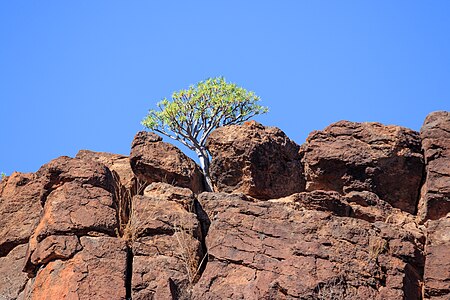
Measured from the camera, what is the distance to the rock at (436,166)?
1111 cm

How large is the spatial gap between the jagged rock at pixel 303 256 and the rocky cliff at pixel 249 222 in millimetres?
14

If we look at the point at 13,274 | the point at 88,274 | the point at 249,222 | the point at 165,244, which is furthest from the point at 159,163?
the point at 88,274

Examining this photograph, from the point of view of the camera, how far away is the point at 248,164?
39.1 feet

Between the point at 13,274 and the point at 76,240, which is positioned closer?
the point at 76,240

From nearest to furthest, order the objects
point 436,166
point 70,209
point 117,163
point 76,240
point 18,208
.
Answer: point 76,240 < point 70,209 < point 436,166 < point 18,208 < point 117,163

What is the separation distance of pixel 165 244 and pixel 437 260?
3058 millimetres

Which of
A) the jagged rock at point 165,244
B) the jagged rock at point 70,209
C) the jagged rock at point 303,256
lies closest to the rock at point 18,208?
the jagged rock at point 70,209

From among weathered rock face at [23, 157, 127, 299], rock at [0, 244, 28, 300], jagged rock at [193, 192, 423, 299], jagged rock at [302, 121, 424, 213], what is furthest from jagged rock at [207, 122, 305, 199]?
rock at [0, 244, 28, 300]

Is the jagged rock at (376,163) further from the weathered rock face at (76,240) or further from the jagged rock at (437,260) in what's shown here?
the weathered rock face at (76,240)

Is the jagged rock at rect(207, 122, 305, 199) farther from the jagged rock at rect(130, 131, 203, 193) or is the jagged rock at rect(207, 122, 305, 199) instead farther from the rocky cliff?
the jagged rock at rect(130, 131, 203, 193)

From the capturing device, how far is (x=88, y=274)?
31.6 ft

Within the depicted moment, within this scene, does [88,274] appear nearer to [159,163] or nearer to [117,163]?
[159,163]

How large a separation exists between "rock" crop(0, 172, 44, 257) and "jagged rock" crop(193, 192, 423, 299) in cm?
303

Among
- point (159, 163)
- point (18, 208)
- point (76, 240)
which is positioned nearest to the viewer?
point (76, 240)
